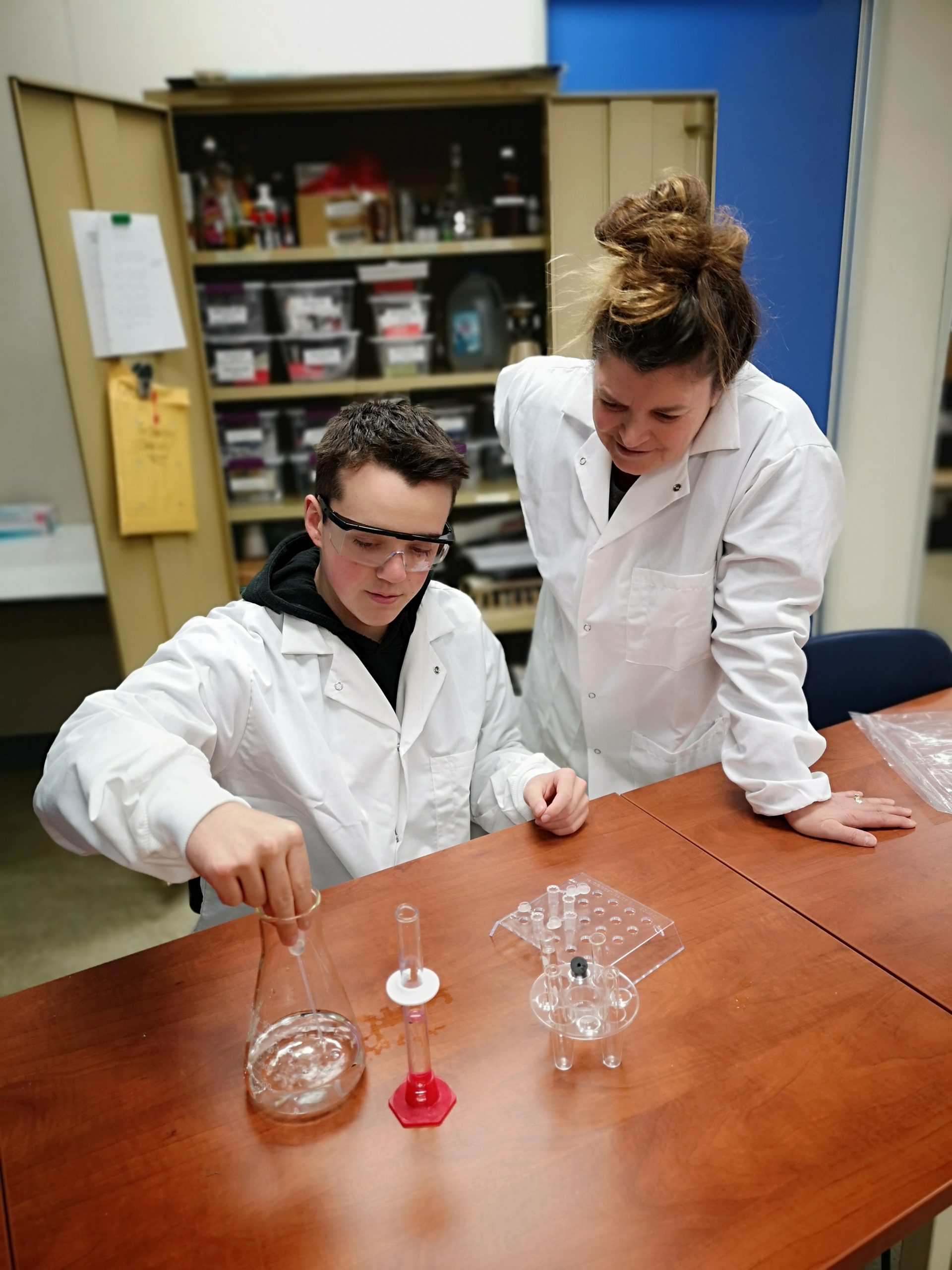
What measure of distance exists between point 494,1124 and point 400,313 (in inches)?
93.4

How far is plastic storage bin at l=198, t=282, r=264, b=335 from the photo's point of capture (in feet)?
8.48

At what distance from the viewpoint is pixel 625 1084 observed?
2.87ft

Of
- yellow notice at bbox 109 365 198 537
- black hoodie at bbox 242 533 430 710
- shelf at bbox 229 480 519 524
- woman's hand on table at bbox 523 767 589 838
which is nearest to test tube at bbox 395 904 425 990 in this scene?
woman's hand on table at bbox 523 767 589 838

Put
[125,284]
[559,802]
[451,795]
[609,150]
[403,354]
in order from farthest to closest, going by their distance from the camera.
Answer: [403,354] → [609,150] → [125,284] → [451,795] → [559,802]

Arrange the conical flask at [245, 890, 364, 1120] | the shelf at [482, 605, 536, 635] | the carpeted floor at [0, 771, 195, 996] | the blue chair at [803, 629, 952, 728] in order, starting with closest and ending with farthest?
the conical flask at [245, 890, 364, 1120] → the blue chair at [803, 629, 952, 728] → the carpeted floor at [0, 771, 195, 996] → the shelf at [482, 605, 536, 635]

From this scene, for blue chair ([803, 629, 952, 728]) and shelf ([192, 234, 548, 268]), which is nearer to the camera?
blue chair ([803, 629, 952, 728])

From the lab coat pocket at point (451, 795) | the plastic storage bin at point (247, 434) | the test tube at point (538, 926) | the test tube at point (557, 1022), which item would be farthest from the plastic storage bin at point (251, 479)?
the test tube at point (557, 1022)

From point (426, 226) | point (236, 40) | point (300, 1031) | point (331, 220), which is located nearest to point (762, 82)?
point (426, 226)

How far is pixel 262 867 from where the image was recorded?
855 mm

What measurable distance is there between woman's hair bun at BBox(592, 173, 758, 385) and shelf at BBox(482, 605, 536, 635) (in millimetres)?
1665

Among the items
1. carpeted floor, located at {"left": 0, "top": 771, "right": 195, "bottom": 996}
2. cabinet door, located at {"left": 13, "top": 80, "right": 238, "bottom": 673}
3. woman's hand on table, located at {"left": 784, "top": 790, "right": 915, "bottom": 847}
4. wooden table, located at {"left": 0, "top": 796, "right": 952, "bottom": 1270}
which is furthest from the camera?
carpeted floor, located at {"left": 0, "top": 771, "right": 195, "bottom": 996}

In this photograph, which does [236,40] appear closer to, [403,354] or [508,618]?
[403,354]

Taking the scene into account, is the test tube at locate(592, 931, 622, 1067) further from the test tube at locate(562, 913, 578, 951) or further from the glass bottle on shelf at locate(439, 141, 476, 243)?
the glass bottle on shelf at locate(439, 141, 476, 243)

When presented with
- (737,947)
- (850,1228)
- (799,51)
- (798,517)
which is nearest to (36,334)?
(799,51)
